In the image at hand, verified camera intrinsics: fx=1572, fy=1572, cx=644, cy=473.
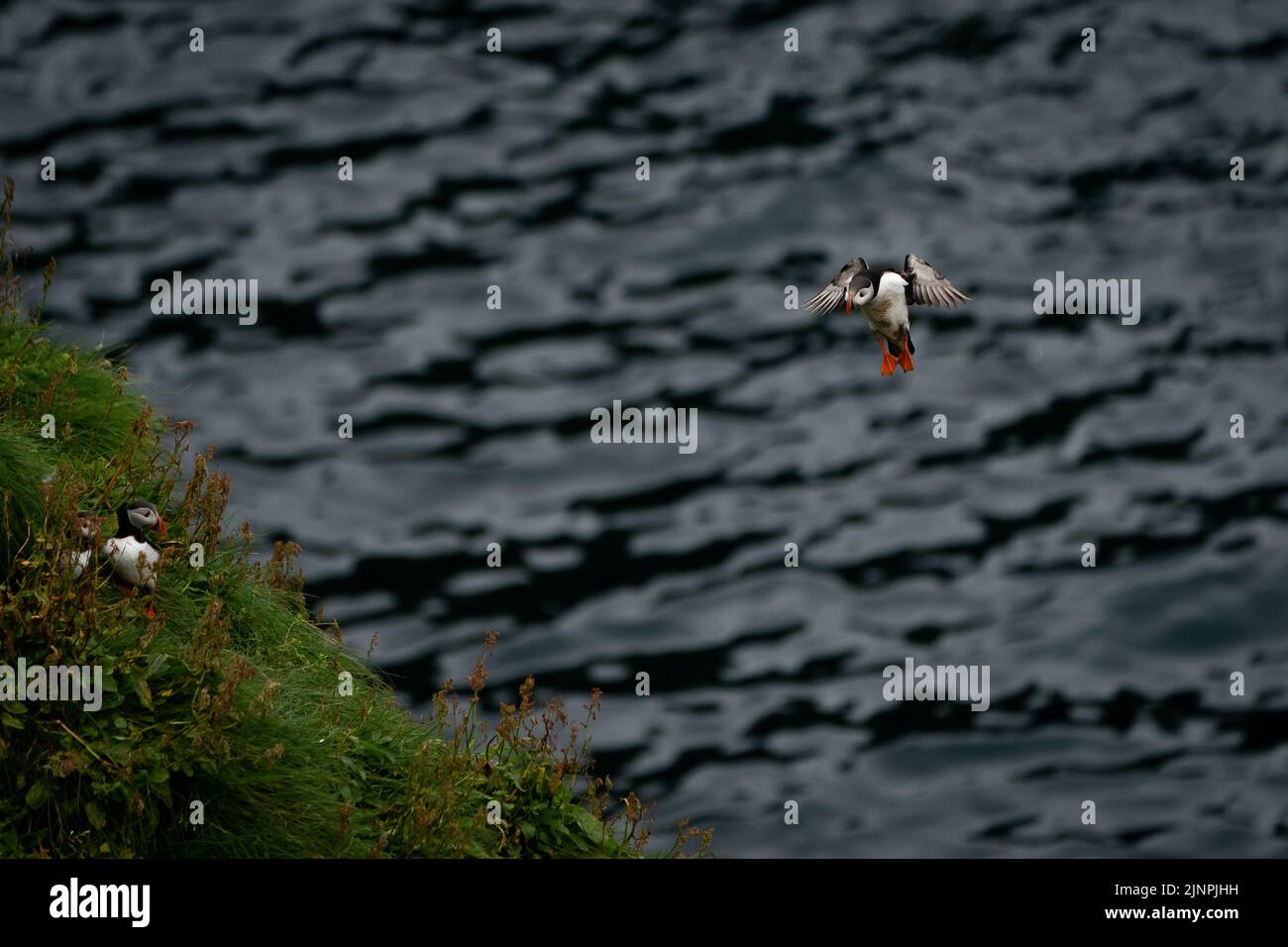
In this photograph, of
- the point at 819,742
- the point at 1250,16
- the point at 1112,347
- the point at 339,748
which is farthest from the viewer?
the point at 1250,16

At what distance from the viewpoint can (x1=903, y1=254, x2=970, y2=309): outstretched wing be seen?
19.6ft

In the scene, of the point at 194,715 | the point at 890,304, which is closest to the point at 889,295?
the point at 890,304

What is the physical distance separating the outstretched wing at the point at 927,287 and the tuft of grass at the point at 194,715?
9.15 feet

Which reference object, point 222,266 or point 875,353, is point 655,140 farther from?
point 222,266

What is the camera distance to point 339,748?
781cm

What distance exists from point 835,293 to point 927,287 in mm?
383

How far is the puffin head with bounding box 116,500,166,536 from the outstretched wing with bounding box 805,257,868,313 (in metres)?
3.58

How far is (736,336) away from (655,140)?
6058 mm

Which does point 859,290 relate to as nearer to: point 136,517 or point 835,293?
point 835,293

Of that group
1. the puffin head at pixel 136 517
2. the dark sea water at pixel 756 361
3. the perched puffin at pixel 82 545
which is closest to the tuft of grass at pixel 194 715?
the perched puffin at pixel 82 545

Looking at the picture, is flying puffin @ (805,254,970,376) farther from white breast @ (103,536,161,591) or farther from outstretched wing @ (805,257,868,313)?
white breast @ (103,536,161,591)

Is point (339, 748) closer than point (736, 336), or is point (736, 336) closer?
point (339, 748)

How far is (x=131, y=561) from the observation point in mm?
7438

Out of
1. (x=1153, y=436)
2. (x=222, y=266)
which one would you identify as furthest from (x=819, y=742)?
(x=222, y=266)
